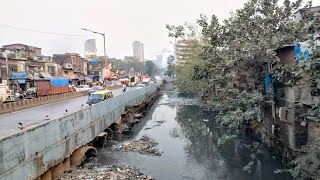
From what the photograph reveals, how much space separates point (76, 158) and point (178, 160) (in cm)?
667

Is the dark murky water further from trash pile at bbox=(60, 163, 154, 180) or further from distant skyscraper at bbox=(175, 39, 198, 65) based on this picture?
distant skyscraper at bbox=(175, 39, 198, 65)

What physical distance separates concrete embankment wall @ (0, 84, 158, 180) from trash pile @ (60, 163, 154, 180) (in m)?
1.03

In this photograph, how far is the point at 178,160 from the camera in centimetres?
2059

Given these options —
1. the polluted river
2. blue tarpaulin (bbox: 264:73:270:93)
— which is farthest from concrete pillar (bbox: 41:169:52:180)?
blue tarpaulin (bbox: 264:73:270:93)

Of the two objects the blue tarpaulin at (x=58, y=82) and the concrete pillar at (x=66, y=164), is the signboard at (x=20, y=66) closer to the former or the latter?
the blue tarpaulin at (x=58, y=82)

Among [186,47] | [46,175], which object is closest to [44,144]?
[46,175]

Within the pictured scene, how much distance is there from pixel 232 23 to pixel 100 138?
42.8ft

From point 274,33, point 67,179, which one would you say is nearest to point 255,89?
point 274,33

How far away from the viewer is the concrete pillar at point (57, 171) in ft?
46.7

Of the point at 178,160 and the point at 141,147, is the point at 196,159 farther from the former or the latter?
the point at 141,147

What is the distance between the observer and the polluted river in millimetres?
17000

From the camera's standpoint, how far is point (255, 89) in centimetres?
2069

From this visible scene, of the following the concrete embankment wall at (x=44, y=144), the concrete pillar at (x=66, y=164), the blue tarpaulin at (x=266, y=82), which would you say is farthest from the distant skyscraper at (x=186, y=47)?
the concrete pillar at (x=66, y=164)

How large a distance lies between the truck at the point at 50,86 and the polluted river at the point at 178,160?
713 inches
